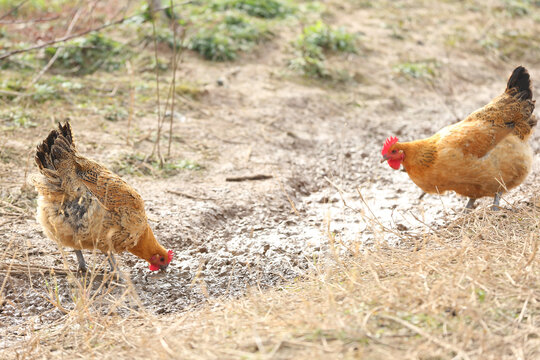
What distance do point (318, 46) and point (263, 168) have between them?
4064mm

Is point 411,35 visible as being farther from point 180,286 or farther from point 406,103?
point 180,286

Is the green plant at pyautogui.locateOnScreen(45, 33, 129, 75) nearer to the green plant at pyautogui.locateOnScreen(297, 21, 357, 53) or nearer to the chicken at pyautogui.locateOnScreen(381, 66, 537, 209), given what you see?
the green plant at pyautogui.locateOnScreen(297, 21, 357, 53)

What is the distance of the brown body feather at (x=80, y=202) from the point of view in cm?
394

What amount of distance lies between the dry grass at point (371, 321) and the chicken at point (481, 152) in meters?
1.06

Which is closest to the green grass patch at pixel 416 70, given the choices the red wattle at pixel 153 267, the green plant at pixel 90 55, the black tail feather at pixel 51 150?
the green plant at pixel 90 55

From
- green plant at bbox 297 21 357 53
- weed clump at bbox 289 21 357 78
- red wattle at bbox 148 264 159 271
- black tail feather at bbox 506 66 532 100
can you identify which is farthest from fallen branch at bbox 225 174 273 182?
green plant at bbox 297 21 357 53

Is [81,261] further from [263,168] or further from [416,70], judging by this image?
[416,70]

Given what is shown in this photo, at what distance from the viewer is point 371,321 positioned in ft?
8.86

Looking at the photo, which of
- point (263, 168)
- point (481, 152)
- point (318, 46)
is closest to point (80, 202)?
point (263, 168)

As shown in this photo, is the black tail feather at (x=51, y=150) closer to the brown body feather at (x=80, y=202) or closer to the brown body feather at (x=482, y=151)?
the brown body feather at (x=80, y=202)

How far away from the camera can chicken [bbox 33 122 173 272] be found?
394 cm

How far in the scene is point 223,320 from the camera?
310cm

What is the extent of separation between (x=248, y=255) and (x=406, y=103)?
5177mm

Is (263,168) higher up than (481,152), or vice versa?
(481,152)
